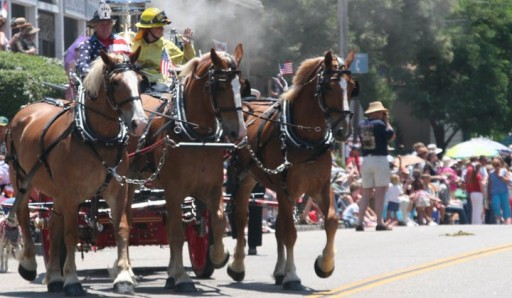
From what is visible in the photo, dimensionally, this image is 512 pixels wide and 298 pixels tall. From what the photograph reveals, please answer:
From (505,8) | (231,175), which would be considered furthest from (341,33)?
(505,8)

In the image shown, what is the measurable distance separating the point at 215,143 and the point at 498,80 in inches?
1933

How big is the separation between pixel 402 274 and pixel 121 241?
11.0 feet

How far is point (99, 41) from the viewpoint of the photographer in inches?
585

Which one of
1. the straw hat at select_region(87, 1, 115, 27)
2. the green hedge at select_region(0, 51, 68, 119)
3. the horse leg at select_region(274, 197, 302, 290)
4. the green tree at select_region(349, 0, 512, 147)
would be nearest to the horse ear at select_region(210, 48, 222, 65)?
the horse leg at select_region(274, 197, 302, 290)

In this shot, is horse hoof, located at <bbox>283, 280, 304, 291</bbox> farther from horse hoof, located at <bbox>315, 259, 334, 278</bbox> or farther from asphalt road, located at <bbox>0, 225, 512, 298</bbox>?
horse hoof, located at <bbox>315, 259, 334, 278</bbox>

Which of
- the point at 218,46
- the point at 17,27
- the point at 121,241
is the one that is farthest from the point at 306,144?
the point at 17,27

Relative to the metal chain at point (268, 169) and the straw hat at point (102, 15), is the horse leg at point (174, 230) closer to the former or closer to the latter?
the metal chain at point (268, 169)

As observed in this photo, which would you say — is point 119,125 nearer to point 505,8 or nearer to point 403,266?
point 403,266

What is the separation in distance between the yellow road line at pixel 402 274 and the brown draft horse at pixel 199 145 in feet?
4.38

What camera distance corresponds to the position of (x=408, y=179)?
29969 mm

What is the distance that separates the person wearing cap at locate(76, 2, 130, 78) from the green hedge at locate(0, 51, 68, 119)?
7.38 metres

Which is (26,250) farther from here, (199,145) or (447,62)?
(447,62)

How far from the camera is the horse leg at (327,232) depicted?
13914 mm

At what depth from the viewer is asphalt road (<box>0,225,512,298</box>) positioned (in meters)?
13.3
